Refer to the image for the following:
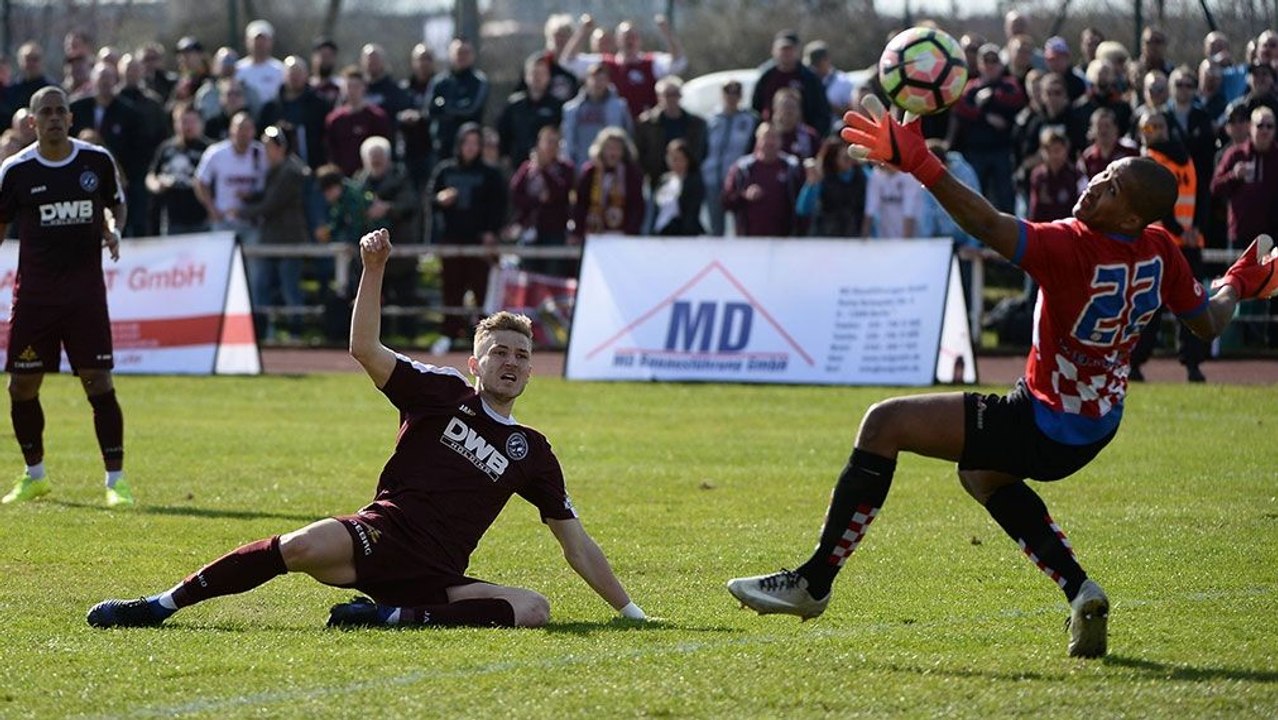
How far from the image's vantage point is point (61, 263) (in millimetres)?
12141

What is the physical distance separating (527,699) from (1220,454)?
892 centimetres

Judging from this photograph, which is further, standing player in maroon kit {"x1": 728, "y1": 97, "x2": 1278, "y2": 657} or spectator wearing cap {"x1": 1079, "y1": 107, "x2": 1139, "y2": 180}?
spectator wearing cap {"x1": 1079, "y1": 107, "x2": 1139, "y2": 180}

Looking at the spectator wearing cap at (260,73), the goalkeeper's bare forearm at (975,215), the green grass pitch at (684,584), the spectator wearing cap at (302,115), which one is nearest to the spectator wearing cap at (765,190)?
the green grass pitch at (684,584)

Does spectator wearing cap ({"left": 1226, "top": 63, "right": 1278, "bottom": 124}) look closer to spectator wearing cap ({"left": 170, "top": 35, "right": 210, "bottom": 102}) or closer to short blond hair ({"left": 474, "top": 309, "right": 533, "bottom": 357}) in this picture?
spectator wearing cap ({"left": 170, "top": 35, "right": 210, "bottom": 102})

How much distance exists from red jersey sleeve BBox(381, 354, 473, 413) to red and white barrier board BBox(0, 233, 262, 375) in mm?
12590

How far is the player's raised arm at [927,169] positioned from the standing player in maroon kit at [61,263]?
251 inches

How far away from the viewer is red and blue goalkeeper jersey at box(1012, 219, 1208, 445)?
23.6ft

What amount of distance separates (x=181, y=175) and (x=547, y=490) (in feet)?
52.7

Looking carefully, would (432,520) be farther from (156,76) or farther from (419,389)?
(156,76)

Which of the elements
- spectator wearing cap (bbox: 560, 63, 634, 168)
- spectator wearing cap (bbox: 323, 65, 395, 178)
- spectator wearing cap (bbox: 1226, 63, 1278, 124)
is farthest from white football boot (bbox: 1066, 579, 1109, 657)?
spectator wearing cap (bbox: 323, 65, 395, 178)

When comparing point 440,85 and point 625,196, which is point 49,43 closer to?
point 440,85

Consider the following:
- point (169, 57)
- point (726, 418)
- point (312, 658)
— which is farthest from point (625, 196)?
point (169, 57)

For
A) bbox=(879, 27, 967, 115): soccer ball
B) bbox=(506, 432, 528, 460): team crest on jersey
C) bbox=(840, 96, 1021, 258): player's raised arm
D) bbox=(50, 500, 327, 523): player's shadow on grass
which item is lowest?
bbox=(50, 500, 327, 523): player's shadow on grass

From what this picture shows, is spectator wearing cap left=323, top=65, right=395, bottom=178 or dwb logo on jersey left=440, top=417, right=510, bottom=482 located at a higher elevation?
spectator wearing cap left=323, top=65, right=395, bottom=178
